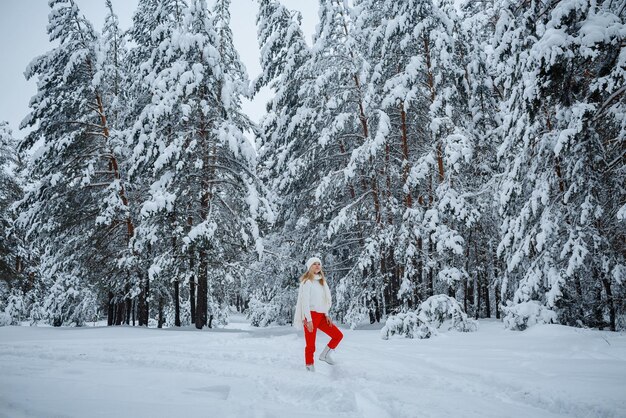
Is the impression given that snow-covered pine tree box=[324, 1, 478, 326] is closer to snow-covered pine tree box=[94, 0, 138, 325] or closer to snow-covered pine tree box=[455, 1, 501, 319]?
snow-covered pine tree box=[455, 1, 501, 319]

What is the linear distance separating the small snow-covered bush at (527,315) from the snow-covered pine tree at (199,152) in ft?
23.7

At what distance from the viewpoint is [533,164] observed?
9367mm

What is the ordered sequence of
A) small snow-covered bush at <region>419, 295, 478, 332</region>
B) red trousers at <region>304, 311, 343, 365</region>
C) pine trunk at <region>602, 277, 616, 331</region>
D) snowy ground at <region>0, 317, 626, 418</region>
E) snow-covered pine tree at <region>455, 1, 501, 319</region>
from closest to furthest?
snowy ground at <region>0, 317, 626, 418</region> → red trousers at <region>304, 311, 343, 365</region> → pine trunk at <region>602, 277, 616, 331</region> → small snow-covered bush at <region>419, 295, 478, 332</region> → snow-covered pine tree at <region>455, 1, 501, 319</region>

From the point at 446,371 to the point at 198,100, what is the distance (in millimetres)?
11359

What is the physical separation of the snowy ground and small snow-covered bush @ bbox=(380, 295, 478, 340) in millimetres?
1284

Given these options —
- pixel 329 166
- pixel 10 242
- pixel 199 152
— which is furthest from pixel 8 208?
pixel 329 166

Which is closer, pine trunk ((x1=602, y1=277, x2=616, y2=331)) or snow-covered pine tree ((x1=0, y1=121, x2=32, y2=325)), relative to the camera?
pine trunk ((x1=602, y1=277, x2=616, y2=331))

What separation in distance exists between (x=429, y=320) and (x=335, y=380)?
589cm

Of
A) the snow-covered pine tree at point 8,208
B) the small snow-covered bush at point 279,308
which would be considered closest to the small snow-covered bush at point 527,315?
the small snow-covered bush at point 279,308

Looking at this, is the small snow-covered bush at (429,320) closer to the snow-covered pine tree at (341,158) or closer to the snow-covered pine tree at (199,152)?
the snow-covered pine tree at (341,158)

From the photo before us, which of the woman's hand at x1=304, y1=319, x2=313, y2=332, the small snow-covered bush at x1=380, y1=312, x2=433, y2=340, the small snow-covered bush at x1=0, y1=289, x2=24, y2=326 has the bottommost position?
the small snow-covered bush at x1=0, y1=289, x2=24, y2=326

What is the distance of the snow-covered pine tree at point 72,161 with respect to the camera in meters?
13.9

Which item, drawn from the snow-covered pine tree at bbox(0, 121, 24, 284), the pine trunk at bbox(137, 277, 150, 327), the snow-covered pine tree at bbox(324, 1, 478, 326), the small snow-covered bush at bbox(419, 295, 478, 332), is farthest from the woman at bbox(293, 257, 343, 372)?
the snow-covered pine tree at bbox(0, 121, 24, 284)

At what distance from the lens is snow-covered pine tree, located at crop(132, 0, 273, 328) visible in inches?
473
